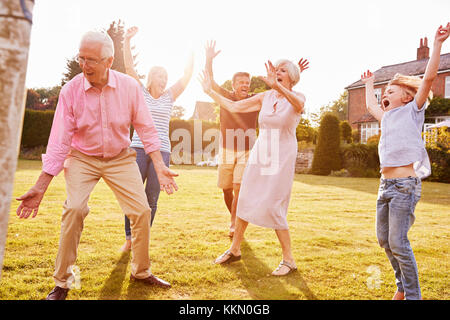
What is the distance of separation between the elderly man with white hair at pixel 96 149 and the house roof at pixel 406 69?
111 ft

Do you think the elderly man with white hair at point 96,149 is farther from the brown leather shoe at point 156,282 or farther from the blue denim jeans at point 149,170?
the blue denim jeans at point 149,170

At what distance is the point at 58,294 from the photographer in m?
2.90

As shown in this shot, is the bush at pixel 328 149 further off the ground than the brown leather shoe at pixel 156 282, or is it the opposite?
the bush at pixel 328 149

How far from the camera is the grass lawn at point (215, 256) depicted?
3.28m

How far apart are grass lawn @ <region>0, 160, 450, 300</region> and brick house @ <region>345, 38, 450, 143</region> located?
29178 mm

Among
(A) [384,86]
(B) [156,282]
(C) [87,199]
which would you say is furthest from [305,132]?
(C) [87,199]

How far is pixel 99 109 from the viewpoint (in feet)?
10.1

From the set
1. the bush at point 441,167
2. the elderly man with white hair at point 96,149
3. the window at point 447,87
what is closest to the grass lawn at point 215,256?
the elderly man with white hair at point 96,149

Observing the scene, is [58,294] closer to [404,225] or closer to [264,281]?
[264,281]

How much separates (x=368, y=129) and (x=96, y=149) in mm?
37456

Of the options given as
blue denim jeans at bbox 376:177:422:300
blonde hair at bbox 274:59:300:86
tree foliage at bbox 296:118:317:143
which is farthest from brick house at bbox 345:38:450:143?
blue denim jeans at bbox 376:177:422:300

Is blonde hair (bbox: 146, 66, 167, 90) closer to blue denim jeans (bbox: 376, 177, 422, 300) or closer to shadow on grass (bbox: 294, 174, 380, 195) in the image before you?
blue denim jeans (bbox: 376, 177, 422, 300)
